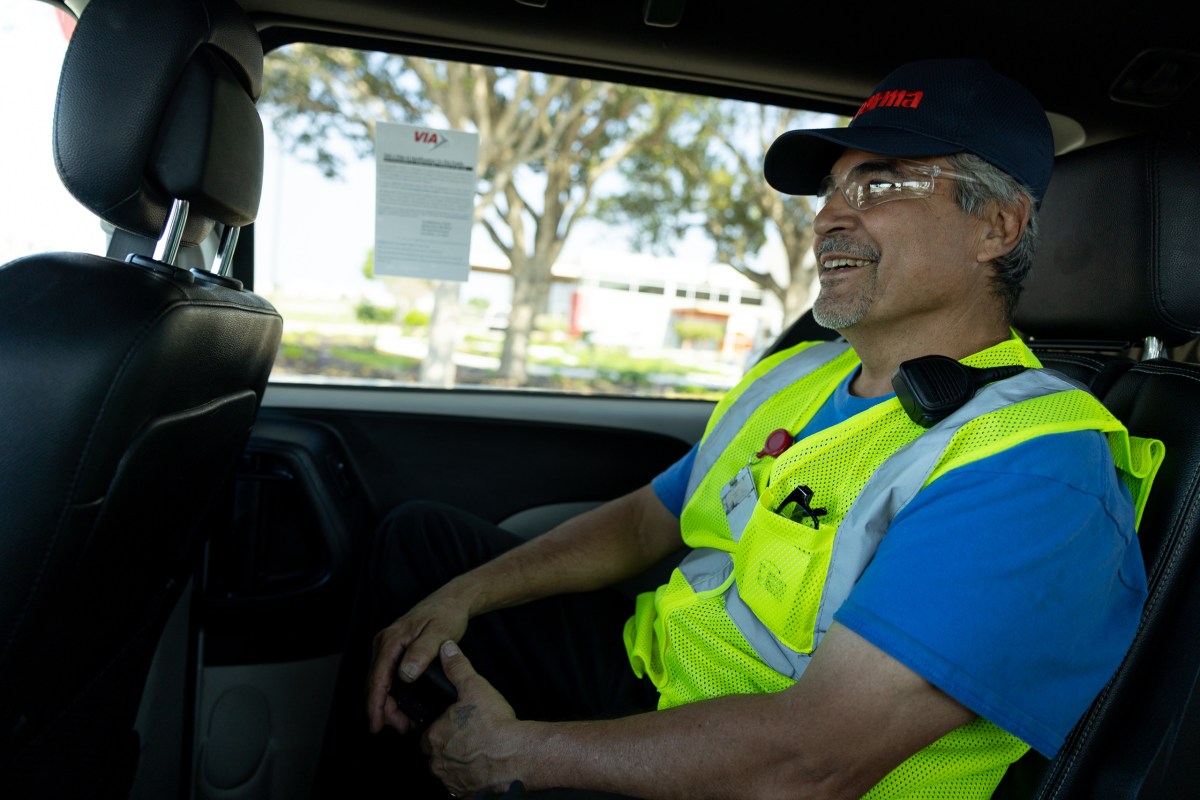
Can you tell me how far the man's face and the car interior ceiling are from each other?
0.24 metres

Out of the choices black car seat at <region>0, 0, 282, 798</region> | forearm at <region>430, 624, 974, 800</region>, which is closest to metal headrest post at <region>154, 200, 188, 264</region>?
black car seat at <region>0, 0, 282, 798</region>

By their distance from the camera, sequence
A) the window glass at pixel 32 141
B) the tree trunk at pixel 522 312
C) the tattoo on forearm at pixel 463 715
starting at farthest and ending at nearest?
the tree trunk at pixel 522 312, the window glass at pixel 32 141, the tattoo on forearm at pixel 463 715

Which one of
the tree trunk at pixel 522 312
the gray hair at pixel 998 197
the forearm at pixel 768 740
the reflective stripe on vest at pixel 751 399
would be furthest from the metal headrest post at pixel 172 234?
the tree trunk at pixel 522 312

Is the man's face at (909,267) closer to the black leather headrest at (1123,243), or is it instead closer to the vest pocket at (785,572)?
the black leather headrest at (1123,243)

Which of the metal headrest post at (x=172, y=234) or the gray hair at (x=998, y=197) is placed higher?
the gray hair at (x=998, y=197)

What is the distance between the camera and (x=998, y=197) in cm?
154

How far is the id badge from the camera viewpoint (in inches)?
59.5

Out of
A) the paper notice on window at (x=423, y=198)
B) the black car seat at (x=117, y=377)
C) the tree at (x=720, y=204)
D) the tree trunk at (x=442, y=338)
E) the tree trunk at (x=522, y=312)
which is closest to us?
the black car seat at (x=117, y=377)

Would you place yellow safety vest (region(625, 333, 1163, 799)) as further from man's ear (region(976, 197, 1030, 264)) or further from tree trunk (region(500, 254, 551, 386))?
tree trunk (region(500, 254, 551, 386))

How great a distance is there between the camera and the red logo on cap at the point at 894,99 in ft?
5.07

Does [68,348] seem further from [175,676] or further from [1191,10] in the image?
[1191,10]

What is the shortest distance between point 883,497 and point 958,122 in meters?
0.66

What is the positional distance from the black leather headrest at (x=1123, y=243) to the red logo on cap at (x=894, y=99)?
35 centimetres

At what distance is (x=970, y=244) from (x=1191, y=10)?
0.75 m
